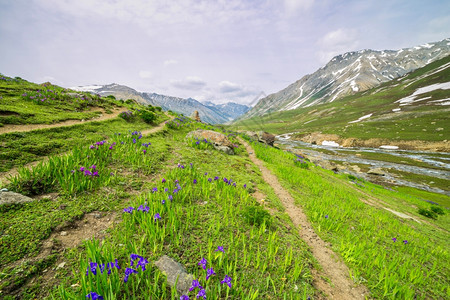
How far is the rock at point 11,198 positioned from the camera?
13.6 ft

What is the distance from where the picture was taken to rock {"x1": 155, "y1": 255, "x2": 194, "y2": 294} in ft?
11.0

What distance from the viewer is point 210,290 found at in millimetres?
3398

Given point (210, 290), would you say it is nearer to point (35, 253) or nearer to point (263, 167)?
point (35, 253)

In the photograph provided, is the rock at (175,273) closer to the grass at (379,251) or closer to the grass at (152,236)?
the grass at (152,236)

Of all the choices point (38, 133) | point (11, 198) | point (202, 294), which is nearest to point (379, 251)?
point (202, 294)

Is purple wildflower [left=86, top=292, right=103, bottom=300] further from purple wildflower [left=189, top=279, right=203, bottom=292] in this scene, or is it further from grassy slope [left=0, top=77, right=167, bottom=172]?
grassy slope [left=0, top=77, right=167, bottom=172]

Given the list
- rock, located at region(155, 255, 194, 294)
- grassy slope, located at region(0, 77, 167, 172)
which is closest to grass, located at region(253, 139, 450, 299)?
rock, located at region(155, 255, 194, 294)

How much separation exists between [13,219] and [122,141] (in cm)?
601

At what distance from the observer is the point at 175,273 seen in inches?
139

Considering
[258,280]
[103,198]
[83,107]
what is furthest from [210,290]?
[83,107]

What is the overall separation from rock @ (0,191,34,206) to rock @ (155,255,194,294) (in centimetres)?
395

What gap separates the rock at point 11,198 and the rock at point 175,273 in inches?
155

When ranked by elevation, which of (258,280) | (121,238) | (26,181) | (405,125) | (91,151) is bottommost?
(405,125)

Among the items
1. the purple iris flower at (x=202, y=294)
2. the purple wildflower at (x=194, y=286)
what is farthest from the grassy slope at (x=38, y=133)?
the purple iris flower at (x=202, y=294)
